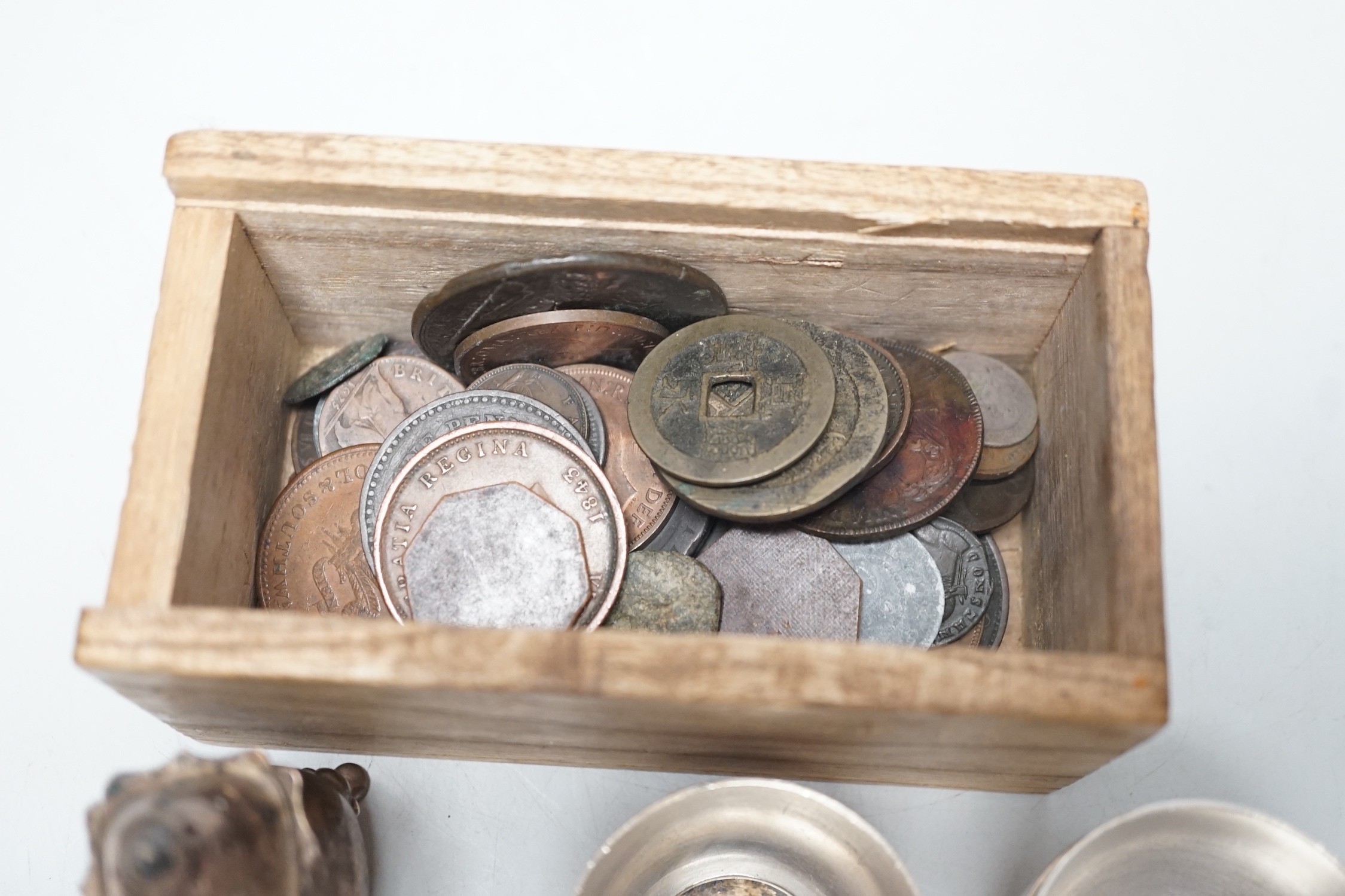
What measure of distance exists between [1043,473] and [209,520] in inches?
41.2

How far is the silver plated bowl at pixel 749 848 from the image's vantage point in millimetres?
1150

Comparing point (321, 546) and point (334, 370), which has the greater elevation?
point (334, 370)

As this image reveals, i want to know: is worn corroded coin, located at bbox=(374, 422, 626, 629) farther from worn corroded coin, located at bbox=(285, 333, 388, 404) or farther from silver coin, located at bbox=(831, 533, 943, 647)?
silver coin, located at bbox=(831, 533, 943, 647)

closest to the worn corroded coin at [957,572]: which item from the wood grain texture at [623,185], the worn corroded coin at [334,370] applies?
the wood grain texture at [623,185]

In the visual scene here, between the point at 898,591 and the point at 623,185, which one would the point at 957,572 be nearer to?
the point at 898,591

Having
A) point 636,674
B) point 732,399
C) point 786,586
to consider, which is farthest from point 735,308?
point 636,674

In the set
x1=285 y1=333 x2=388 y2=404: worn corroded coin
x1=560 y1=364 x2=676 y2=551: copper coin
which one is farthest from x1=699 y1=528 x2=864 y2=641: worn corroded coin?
x1=285 y1=333 x2=388 y2=404: worn corroded coin

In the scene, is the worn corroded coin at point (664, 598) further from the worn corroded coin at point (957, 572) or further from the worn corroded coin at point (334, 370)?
the worn corroded coin at point (334, 370)

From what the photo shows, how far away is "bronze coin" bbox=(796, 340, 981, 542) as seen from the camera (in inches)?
55.1

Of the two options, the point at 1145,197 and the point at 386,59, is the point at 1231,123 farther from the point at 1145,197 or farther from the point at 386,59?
the point at 386,59

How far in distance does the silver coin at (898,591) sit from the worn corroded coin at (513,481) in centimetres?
32

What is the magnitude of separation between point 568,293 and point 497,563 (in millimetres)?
346

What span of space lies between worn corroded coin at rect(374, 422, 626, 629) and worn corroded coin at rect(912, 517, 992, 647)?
0.43m

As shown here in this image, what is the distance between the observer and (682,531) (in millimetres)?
1437
